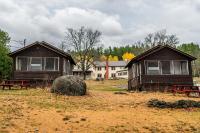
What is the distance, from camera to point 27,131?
14.8 meters

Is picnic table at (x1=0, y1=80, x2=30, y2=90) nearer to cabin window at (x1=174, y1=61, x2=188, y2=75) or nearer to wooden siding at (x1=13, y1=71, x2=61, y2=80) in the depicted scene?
wooden siding at (x1=13, y1=71, x2=61, y2=80)

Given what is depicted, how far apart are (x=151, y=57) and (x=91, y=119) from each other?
21.4m

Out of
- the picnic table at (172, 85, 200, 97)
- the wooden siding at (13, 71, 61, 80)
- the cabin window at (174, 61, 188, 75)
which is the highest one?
the cabin window at (174, 61, 188, 75)

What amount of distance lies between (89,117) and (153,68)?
21069mm

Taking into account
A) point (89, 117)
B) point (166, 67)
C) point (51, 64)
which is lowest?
point (89, 117)

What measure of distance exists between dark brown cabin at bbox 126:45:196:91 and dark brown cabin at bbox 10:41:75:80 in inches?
334

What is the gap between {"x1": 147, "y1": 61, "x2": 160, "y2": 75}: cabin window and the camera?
37812mm

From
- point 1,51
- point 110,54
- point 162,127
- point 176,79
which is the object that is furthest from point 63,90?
point 110,54

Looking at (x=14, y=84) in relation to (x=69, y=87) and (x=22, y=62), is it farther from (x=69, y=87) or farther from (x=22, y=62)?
(x=69, y=87)

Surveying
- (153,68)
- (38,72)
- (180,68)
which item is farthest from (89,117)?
(180,68)

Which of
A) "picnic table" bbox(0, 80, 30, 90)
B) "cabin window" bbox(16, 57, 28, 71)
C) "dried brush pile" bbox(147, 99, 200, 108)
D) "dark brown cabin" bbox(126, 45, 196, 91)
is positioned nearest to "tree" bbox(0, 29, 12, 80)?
"cabin window" bbox(16, 57, 28, 71)

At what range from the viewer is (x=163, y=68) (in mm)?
38031

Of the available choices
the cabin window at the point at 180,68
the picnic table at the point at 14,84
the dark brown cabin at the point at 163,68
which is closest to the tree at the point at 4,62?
the picnic table at the point at 14,84

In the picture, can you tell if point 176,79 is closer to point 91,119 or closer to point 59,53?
point 59,53
